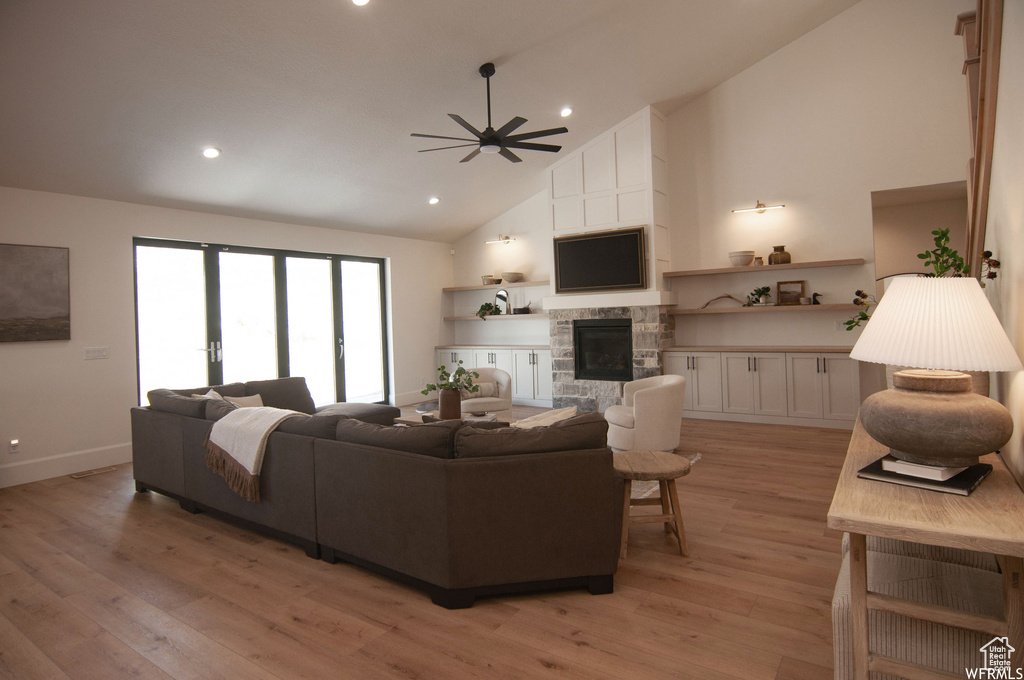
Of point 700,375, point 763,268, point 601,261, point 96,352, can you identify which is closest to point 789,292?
point 763,268

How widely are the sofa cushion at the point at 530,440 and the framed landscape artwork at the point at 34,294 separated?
4.54m

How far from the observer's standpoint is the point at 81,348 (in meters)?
5.31

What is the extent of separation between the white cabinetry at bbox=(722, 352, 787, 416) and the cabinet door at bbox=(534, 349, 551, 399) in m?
2.44

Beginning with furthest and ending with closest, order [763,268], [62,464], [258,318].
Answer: [258,318], [763,268], [62,464]

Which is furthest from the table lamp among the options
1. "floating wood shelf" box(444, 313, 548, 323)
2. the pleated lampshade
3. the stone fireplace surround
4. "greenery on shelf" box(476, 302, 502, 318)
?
"greenery on shelf" box(476, 302, 502, 318)

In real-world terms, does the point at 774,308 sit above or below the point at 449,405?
above

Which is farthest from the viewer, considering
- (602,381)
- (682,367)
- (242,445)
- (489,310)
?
(489,310)

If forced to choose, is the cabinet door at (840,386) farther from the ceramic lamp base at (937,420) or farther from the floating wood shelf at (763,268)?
the ceramic lamp base at (937,420)

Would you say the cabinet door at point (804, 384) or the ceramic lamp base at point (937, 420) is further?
the cabinet door at point (804, 384)

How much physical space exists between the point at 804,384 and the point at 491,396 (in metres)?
3.34

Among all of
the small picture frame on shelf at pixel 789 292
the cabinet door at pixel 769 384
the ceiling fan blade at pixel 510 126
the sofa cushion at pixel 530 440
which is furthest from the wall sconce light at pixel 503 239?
the sofa cushion at pixel 530 440

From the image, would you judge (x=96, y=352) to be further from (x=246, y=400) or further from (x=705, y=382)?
(x=705, y=382)

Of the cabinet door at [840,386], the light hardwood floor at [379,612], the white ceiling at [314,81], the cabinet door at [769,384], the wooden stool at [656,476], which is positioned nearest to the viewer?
the light hardwood floor at [379,612]

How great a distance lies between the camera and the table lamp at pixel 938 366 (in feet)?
5.24
